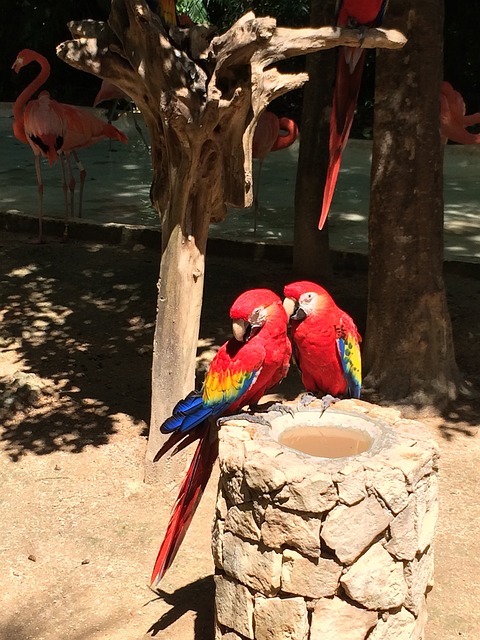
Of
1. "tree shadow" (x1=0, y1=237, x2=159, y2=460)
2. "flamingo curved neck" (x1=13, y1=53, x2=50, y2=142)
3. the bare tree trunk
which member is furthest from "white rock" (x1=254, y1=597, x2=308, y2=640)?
"flamingo curved neck" (x1=13, y1=53, x2=50, y2=142)

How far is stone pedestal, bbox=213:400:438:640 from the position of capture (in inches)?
116

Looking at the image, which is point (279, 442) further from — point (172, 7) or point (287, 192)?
point (287, 192)

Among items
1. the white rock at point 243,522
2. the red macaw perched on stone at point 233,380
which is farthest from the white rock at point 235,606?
the red macaw perched on stone at point 233,380

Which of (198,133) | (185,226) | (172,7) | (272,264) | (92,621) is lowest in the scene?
(92,621)

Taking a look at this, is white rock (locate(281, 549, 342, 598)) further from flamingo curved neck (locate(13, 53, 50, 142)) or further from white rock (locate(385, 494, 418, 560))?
flamingo curved neck (locate(13, 53, 50, 142))

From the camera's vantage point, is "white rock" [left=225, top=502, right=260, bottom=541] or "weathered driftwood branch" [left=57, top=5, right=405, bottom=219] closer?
"white rock" [left=225, top=502, right=260, bottom=541]

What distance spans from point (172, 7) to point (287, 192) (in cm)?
728

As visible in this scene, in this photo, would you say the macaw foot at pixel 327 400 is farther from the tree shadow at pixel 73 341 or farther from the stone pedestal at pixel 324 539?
the tree shadow at pixel 73 341

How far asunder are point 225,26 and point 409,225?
817cm

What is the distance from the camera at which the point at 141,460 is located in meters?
5.30

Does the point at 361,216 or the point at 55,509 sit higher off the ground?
the point at 361,216

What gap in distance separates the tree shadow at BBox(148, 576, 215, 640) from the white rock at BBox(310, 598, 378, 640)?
34.5 inches

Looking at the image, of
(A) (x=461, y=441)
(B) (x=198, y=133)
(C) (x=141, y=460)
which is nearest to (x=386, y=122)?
(B) (x=198, y=133)

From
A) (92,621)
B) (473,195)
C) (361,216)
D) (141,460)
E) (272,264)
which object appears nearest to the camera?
(92,621)
